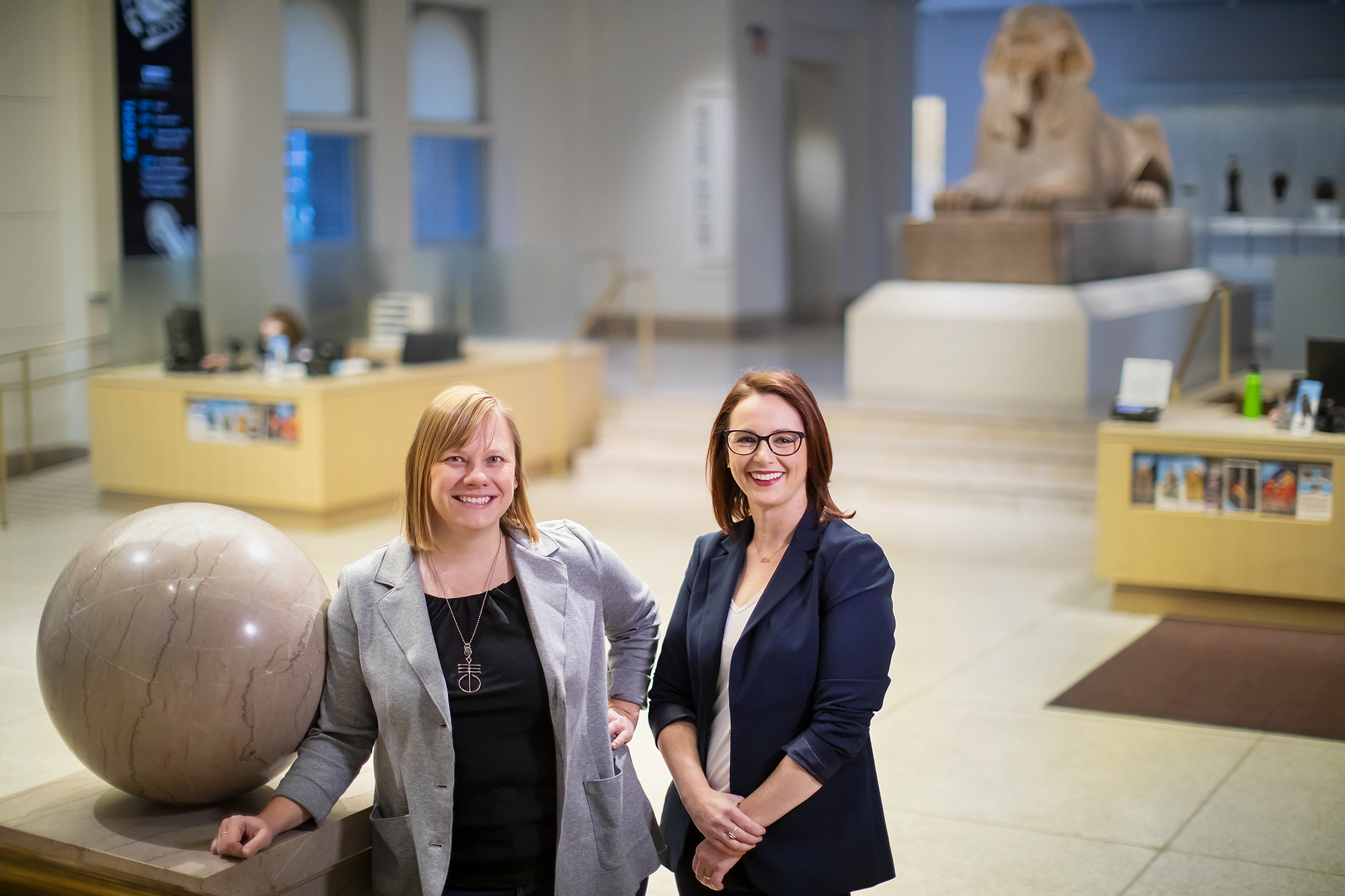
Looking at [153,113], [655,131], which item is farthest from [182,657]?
[655,131]

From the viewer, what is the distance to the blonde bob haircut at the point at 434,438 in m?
3.00

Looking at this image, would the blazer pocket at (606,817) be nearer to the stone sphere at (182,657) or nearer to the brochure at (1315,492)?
the stone sphere at (182,657)

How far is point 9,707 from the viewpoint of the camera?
5777 millimetres

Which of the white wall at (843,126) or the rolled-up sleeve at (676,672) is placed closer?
the rolled-up sleeve at (676,672)

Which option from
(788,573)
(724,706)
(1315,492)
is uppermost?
(788,573)

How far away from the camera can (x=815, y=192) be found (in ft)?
68.3

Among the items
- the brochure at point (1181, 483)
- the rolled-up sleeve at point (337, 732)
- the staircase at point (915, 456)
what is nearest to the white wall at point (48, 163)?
the rolled-up sleeve at point (337, 732)

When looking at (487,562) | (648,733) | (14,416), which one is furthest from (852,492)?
(487,562)

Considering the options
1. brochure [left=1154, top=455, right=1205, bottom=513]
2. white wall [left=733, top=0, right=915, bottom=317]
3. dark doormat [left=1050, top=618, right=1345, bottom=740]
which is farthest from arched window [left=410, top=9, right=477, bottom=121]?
dark doormat [left=1050, top=618, right=1345, bottom=740]

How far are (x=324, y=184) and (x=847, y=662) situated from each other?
1422 cm

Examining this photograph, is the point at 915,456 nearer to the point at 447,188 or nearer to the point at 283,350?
the point at 283,350

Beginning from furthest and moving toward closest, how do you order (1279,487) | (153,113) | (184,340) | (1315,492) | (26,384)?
(184,340) → (1279,487) → (1315,492) → (153,113) → (26,384)

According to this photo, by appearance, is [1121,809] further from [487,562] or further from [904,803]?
[487,562]

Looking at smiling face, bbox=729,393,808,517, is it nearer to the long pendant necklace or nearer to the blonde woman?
the blonde woman
